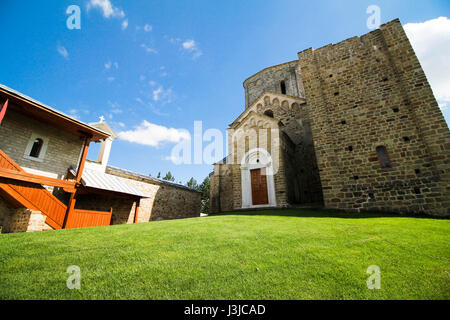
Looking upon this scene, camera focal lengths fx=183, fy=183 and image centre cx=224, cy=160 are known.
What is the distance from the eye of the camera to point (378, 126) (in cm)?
984

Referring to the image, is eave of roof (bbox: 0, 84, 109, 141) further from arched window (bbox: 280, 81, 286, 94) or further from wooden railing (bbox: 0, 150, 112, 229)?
arched window (bbox: 280, 81, 286, 94)

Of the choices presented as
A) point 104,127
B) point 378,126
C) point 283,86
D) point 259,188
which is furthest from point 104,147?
point 283,86

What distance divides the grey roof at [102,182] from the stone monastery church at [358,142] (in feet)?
23.0

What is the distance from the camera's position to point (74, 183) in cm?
937

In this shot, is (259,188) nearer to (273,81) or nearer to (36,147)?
(36,147)

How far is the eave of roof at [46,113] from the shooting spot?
767 centimetres

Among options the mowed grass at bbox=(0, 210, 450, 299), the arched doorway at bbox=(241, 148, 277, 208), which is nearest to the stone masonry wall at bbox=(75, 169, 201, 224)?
the arched doorway at bbox=(241, 148, 277, 208)

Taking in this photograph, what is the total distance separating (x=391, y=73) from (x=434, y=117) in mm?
3225

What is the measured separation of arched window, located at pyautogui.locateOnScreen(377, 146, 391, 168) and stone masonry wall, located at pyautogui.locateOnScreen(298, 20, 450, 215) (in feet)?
0.61

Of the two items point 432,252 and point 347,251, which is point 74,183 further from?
point 432,252

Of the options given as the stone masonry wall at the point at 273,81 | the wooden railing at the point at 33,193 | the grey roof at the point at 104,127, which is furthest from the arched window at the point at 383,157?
the grey roof at the point at 104,127

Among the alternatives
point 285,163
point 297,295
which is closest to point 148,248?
point 297,295

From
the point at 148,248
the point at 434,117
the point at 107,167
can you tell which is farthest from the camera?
the point at 107,167

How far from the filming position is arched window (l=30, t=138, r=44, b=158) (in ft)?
32.6
